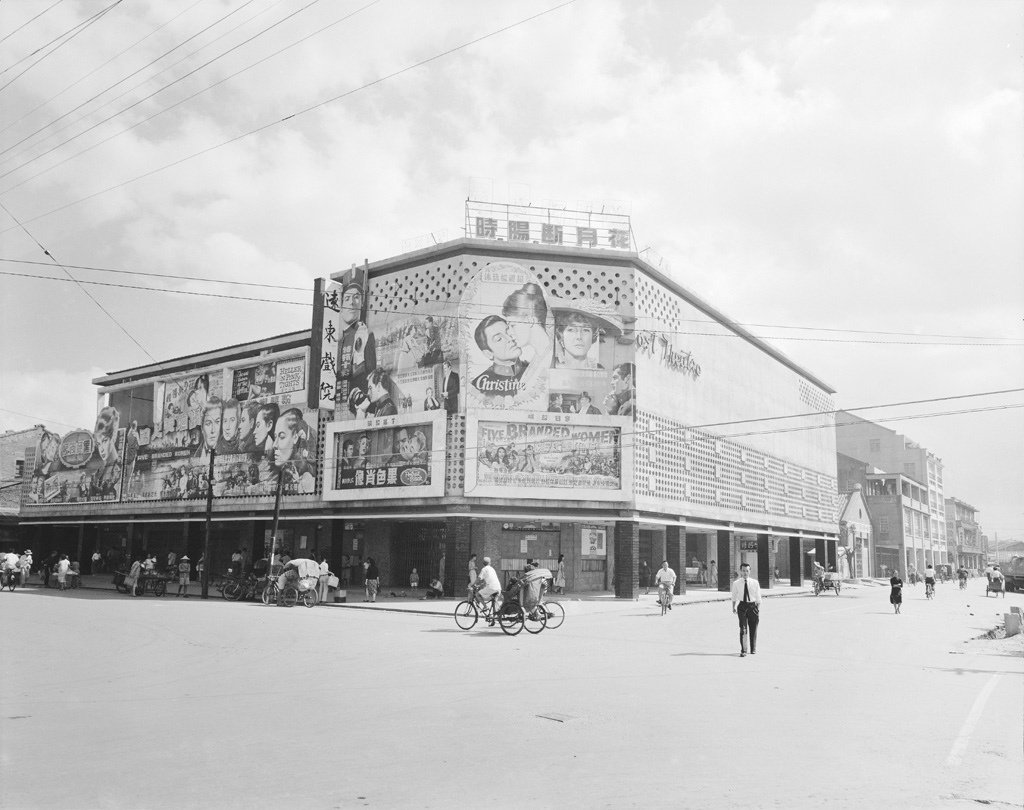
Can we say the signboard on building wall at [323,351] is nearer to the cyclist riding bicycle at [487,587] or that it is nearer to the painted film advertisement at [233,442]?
the painted film advertisement at [233,442]

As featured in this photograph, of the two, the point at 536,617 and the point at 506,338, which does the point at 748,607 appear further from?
the point at 506,338

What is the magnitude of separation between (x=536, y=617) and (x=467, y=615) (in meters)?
2.14

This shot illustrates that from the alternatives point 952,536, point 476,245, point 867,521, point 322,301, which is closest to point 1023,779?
point 476,245

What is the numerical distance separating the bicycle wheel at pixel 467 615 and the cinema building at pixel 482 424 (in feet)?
31.2

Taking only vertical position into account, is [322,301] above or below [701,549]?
Answer: above

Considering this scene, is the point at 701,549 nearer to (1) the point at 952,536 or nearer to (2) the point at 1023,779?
(2) the point at 1023,779

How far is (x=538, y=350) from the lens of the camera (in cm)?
3294

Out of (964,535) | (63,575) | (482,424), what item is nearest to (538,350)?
(482,424)

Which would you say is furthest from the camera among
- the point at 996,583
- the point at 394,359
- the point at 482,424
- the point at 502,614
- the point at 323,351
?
the point at 996,583

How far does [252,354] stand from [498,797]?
3804 cm

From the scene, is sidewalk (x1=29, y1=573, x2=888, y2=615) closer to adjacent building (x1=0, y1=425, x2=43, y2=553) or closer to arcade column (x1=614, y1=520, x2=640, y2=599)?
arcade column (x1=614, y1=520, x2=640, y2=599)

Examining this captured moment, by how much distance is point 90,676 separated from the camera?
11.9m

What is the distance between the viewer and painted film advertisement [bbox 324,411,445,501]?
32.4 metres

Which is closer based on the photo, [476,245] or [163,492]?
[476,245]
